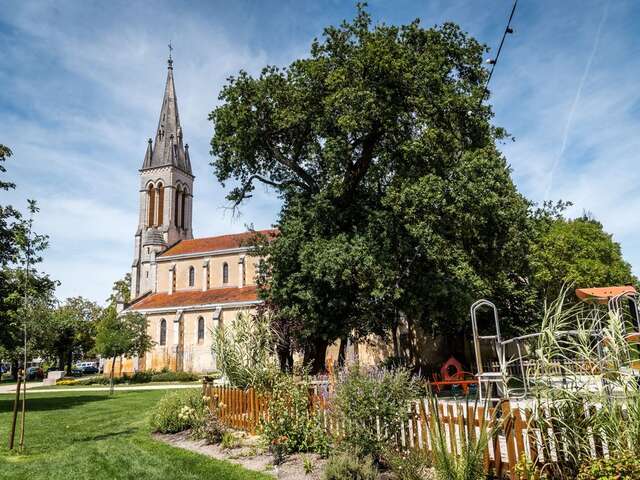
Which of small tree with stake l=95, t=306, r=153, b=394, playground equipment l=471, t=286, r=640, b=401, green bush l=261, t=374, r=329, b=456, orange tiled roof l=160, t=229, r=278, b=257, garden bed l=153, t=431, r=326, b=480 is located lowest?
garden bed l=153, t=431, r=326, b=480

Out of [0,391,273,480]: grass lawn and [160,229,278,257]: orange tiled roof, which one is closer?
[0,391,273,480]: grass lawn

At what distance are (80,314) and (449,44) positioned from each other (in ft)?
166

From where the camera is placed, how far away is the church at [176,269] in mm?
45062

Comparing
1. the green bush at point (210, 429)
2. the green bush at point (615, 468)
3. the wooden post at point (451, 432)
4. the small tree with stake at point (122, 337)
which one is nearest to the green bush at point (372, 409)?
the wooden post at point (451, 432)

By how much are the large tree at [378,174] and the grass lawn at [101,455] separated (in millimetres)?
7055

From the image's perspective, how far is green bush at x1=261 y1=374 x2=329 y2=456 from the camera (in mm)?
8797

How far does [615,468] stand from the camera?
4848 mm

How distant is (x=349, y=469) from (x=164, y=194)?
57573mm

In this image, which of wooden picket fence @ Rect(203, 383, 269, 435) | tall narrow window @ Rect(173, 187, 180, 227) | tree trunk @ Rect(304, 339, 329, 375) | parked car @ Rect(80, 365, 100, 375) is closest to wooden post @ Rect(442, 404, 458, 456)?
wooden picket fence @ Rect(203, 383, 269, 435)

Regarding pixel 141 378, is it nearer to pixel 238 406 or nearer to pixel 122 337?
pixel 122 337

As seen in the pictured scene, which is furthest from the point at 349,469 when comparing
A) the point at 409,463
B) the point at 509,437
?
the point at 509,437

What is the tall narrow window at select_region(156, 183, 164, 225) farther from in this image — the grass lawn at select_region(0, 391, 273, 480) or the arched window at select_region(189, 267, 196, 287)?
the grass lawn at select_region(0, 391, 273, 480)

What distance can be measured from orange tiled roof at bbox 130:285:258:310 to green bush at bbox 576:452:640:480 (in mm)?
39910

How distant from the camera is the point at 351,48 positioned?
17.4 m
